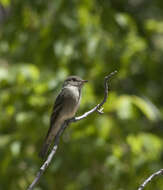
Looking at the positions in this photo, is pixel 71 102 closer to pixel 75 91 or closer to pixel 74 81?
pixel 75 91

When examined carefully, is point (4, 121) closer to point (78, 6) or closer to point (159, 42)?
point (78, 6)

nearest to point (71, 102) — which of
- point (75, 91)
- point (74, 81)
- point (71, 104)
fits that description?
point (71, 104)

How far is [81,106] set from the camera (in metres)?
5.58

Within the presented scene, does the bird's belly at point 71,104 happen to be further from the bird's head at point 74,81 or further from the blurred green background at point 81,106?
the blurred green background at point 81,106

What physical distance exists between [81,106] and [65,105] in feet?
0.70

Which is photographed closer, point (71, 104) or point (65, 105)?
point (71, 104)

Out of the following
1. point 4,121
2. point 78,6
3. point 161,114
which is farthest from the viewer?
point 161,114

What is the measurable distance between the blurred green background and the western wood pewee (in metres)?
0.13

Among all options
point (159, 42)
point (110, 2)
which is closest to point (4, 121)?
point (110, 2)

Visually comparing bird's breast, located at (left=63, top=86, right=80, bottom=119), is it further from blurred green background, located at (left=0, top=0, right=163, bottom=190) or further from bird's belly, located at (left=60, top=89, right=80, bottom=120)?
blurred green background, located at (left=0, top=0, right=163, bottom=190)

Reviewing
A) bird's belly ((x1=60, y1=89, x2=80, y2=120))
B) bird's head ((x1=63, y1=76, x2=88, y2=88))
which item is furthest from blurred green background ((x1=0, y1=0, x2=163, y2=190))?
bird's belly ((x1=60, y1=89, x2=80, y2=120))

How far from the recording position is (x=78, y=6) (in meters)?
6.26

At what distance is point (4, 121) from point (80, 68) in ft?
3.92

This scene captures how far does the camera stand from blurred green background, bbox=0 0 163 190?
18.0 feet
